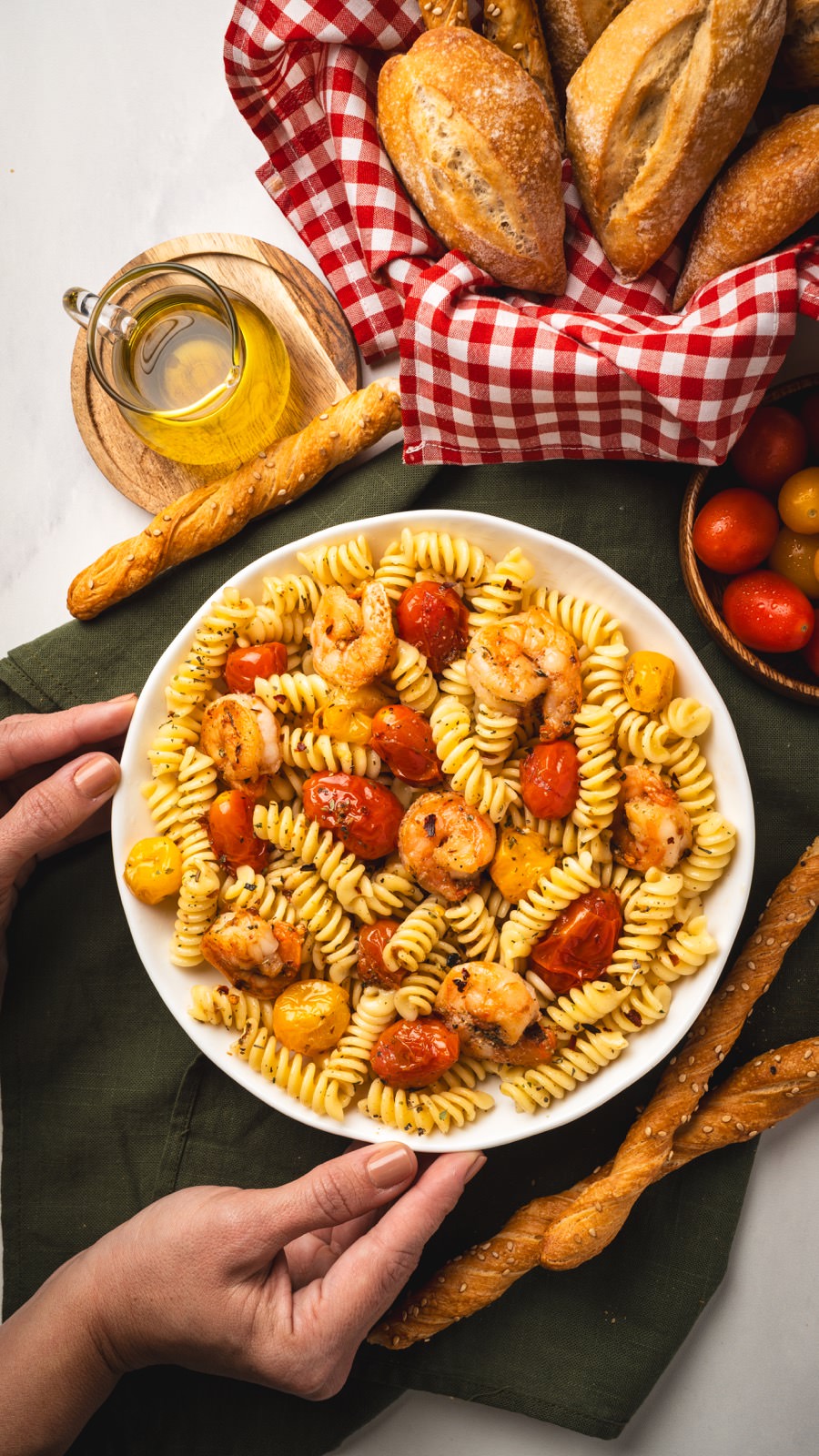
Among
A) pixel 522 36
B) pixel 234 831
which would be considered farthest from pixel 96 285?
pixel 234 831

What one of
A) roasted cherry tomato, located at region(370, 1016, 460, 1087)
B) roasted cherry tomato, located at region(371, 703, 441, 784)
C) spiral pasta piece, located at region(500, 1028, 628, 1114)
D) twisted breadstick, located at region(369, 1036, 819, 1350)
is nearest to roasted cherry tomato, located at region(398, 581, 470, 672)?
roasted cherry tomato, located at region(371, 703, 441, 784)

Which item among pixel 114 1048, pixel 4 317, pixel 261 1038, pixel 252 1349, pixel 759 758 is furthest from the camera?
pixel 4 317

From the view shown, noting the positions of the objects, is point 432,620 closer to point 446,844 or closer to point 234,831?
point 446,844

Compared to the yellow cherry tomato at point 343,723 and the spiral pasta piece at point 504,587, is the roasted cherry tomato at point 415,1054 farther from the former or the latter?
the spiral pasta piece at point 504,587

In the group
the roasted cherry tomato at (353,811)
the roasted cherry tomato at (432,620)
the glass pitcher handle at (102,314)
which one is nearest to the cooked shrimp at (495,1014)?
the roasted cherry tomato at (353,811)

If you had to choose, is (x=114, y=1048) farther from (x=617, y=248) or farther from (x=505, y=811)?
(x=617, y=248)

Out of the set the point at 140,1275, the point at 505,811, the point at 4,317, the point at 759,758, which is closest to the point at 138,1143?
the point at 140,1275
